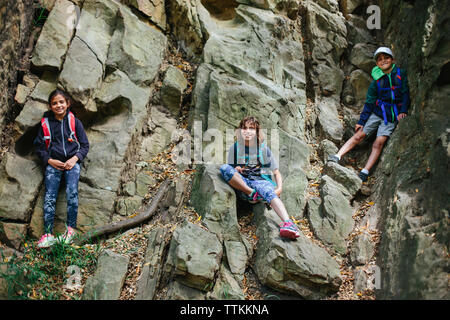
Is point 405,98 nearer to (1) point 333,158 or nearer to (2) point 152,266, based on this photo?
(1) point 333,158

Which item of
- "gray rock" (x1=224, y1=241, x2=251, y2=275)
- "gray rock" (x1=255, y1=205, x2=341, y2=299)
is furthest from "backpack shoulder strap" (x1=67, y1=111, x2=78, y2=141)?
"gray rock" (x1=255, y1=205, x2=341, y2=299)

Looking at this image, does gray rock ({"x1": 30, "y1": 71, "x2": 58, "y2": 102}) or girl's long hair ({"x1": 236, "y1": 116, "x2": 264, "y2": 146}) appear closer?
girl's long hair ({"x1": 236, "y1": 116, "x2": 264, "y2": 146})

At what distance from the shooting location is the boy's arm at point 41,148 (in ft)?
17.1

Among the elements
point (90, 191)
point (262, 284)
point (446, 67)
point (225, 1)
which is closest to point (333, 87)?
point (446, 67)

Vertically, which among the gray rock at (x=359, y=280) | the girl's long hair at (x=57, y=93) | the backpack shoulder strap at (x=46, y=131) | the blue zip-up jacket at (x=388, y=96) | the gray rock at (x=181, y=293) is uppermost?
the blue zip-up jacket at (x=388, y=96)

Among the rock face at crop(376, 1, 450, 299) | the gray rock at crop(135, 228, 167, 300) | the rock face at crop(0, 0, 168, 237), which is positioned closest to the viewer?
the rock face at crop(376, 1, 450, 299)

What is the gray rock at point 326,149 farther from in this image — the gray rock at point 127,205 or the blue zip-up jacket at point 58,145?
the blue zip-up jacket at point 58,145

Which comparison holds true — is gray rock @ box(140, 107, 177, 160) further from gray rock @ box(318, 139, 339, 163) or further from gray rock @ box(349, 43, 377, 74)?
gray rock @ box(349, 43, 377, 74)

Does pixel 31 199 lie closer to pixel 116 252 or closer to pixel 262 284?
pixel 116 252

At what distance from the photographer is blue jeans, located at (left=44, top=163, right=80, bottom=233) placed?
5.12m

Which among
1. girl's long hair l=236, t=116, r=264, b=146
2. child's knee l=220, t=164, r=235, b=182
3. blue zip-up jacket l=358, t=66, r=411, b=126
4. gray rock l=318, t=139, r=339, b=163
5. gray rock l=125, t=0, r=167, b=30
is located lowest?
child's knee l=220, t=164, r=235, b=182

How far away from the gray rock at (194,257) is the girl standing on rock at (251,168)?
37.2 inches

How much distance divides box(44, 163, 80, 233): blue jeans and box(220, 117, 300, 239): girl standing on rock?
237 cm

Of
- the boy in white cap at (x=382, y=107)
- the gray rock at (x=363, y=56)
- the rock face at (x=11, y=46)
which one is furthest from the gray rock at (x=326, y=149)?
the rock face at (x=11, y=46)
